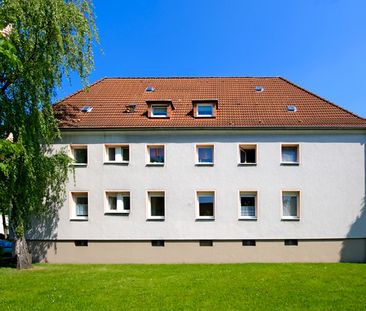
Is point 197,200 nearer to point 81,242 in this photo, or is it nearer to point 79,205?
point 79,205

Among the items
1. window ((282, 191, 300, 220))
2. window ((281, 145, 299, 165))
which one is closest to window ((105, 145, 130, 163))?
window ((281, 145, 299, 165))

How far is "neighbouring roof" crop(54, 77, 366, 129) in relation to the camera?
61.6 ft

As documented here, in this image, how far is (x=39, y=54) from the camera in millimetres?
14727

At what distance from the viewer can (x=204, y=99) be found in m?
20.6

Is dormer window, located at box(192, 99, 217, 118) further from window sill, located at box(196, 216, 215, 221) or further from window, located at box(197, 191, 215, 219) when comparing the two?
window sill, located at box(196, 216, 215, 221)

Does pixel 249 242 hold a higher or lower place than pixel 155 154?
lower

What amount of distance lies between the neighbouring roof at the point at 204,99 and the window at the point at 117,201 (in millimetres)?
3472

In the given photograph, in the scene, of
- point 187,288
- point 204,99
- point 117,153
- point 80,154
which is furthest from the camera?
point 204,99

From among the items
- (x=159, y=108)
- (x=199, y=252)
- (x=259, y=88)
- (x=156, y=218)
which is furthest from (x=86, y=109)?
(x=259, y=88)

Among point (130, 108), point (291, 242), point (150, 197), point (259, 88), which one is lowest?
point (291, 242)

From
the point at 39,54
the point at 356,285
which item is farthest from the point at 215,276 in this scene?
the point at 39,54

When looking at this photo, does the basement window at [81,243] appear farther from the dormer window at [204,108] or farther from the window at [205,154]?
the dormer window at [204,108]

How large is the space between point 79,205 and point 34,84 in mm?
6907

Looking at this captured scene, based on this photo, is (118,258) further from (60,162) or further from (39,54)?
(39,54)
